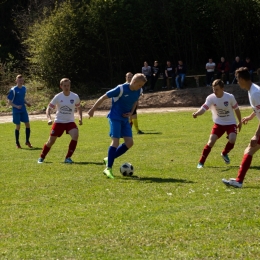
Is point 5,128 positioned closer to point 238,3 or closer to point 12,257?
point 238,3

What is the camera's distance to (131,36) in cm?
4134

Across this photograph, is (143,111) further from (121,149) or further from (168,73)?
(121,149)

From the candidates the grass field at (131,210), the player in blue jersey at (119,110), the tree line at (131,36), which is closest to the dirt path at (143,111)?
the tree line at (131,36)

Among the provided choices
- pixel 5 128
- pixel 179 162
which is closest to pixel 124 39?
pixel 5 128

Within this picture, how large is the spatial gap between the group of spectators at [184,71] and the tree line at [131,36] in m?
2.82

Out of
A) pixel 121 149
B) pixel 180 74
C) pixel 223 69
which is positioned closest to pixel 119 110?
pixel 121 149

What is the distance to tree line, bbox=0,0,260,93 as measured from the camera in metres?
39.4

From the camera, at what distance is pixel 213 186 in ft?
31.5

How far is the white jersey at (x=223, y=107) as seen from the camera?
12.2m

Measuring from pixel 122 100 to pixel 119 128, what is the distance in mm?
536

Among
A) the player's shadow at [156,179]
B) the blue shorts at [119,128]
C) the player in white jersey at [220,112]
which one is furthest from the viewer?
the player in white jersey at [220,112]

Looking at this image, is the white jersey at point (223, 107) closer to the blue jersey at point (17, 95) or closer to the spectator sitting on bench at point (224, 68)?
the blue jersey at point (17, 95)

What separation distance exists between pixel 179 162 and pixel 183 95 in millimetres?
21408

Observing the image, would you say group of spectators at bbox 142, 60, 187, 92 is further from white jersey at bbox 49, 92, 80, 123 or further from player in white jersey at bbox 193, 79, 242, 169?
player in white jersey at bbox 193, 79, 242, 169
